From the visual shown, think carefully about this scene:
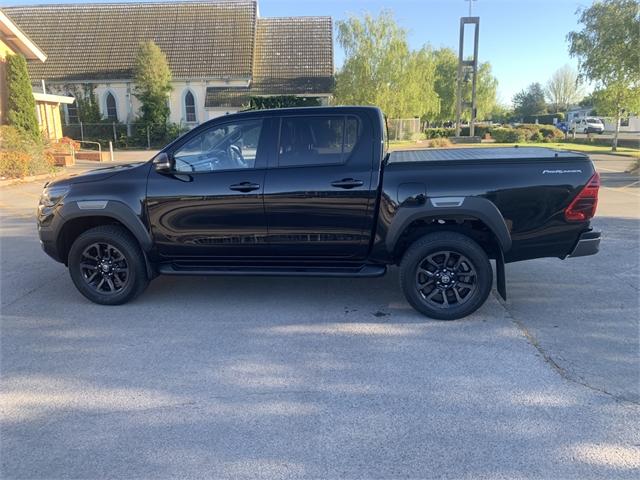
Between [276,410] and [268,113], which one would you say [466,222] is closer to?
[268,113]

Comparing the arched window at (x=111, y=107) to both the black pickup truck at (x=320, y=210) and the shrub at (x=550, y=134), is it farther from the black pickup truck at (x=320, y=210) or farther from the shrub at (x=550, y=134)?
the black pickup truck at (x=320, y=210)

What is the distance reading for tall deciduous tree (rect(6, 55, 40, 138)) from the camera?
20391 mm

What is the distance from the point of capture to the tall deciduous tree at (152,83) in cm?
3362

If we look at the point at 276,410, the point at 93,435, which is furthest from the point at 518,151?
the point at 93,435

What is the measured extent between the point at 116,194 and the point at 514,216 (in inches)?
149

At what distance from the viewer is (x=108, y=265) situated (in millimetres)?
5121

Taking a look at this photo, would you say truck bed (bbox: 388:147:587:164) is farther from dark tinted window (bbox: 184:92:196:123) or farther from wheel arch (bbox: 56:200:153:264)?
dark tinted window (bbox: 184:92:196:123)

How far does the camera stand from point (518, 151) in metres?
5.23

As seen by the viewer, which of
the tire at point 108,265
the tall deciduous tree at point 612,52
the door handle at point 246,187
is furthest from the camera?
the tall deciduous tree at point 612,52

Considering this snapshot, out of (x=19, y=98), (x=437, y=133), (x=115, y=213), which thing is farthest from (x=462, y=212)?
(x=437, y=133)

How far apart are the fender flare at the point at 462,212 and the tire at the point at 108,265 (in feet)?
8.66

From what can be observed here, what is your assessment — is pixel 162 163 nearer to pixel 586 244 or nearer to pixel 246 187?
pixel 246 187

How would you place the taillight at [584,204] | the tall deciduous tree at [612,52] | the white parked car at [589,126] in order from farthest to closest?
the white parked car at [589,126] < the tall deciduous tree at [612,52] < the taillight at [584,204]

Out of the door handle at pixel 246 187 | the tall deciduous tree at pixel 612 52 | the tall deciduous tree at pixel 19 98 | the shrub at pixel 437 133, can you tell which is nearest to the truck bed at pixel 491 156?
the door handle at pixel 246 187
